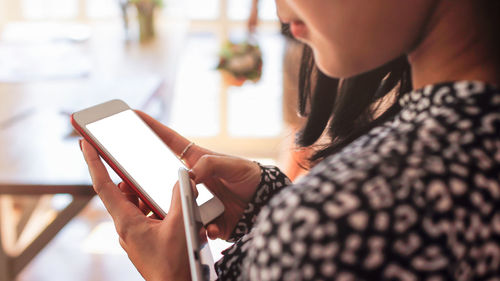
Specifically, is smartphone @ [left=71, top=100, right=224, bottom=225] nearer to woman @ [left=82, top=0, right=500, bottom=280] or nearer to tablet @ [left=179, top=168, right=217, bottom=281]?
tablet @ [left=179, top=168, right=217, bottom=281]

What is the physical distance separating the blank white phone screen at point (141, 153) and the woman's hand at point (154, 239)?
0.09 m

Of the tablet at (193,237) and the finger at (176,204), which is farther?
the finger at (176,204)

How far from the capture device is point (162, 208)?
0.71 metres

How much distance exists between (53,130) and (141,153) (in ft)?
2.71

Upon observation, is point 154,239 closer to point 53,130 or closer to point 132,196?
point 132,196

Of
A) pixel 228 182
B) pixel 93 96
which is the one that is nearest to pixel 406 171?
pixel 228 182

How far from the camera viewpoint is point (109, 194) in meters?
0.65

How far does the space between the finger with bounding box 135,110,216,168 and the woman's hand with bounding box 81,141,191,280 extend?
7.8 inches

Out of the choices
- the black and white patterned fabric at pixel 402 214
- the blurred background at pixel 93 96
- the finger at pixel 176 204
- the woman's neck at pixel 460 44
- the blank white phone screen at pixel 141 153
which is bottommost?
the blurred background at pixel 93 96

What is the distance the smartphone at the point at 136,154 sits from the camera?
730mm

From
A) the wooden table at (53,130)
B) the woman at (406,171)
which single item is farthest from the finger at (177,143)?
the wooden table at (53,130)

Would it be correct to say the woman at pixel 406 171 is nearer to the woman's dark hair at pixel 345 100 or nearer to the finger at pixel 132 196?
the woman's dark hair at pixel 345 100

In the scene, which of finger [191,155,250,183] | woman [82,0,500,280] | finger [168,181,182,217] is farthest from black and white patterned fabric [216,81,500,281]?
finger [191,155,250,183]

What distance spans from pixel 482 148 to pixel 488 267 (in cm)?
9
